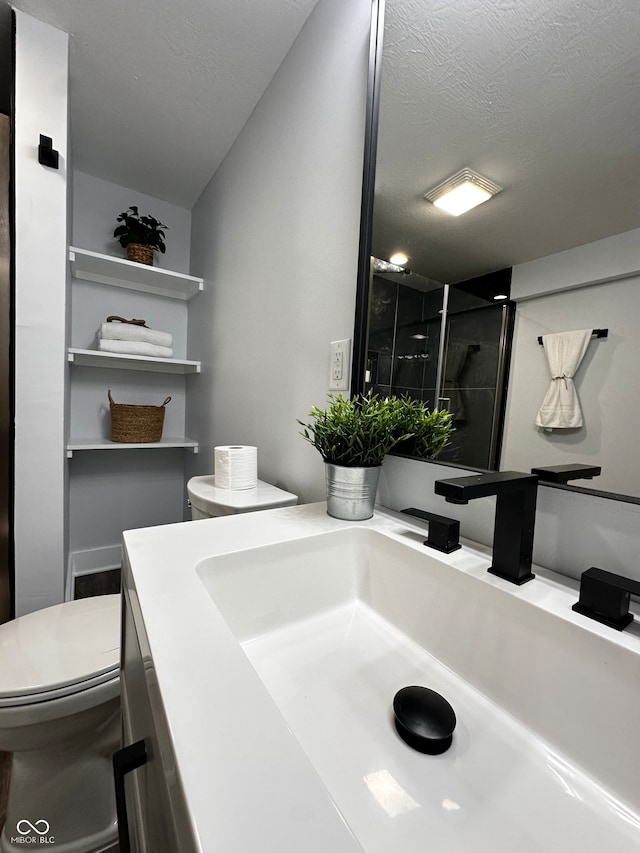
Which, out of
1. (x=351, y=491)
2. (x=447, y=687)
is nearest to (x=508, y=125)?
(x=351, y=491)

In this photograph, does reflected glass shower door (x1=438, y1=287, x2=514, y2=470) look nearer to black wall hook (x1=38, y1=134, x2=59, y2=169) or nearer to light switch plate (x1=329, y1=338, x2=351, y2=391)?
light switch plate (x1=329, y1=338, x2=351, y2=391)

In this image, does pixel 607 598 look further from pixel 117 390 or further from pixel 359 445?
pixel 117 390

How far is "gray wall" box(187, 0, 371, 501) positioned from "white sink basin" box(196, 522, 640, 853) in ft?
1.65

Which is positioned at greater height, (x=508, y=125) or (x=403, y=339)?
(x=508, y=125)

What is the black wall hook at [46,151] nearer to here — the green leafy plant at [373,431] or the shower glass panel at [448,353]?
the shower glass panel at [448,353]

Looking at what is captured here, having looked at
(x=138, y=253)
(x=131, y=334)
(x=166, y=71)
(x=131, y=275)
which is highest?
(x=166, y=71)

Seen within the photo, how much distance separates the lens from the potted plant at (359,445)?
2.46 ft

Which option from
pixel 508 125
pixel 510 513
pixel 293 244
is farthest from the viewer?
pixel 293 244

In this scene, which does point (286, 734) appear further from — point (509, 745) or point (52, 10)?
point (52, 10)

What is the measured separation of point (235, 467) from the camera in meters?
1.15

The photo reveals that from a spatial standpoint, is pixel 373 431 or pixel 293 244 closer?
pixel 373 431

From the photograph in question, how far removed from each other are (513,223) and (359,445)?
18.8 inches

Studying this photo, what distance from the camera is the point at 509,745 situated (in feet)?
1.39

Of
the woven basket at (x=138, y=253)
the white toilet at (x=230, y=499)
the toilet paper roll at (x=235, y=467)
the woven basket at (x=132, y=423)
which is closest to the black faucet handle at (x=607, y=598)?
the white toilet at (x=230, y=499)
